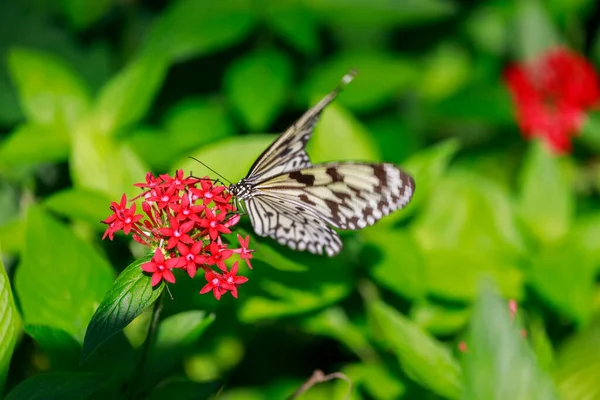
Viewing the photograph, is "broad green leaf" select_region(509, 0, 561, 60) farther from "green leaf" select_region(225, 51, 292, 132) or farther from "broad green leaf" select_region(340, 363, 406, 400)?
"broad green leaf" select_region(340, 363, 406, 400)

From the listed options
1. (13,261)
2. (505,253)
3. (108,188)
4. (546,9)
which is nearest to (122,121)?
(108,188)

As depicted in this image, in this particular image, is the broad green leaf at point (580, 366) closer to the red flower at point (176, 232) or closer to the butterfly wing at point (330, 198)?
the butterfly wing at point (330, 198)

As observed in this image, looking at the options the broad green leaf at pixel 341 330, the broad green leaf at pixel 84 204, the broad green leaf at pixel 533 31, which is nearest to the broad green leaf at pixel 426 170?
the broad green leaf at pixel 341 330

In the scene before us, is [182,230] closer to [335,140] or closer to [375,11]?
[335,140]

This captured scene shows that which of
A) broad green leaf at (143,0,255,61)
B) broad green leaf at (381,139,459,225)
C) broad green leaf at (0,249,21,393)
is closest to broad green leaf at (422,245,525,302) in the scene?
broad green leaf at (381,139,459,225)

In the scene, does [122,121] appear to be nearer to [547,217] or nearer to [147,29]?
[147,29]
